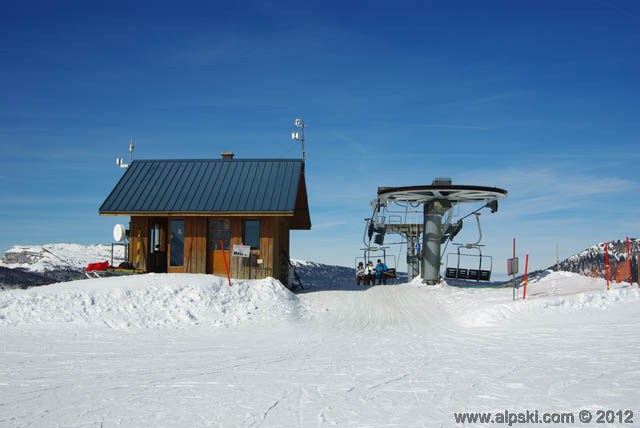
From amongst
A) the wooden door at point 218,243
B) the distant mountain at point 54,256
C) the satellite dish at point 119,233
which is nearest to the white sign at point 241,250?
the wooden door at point 218,243

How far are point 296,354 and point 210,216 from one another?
11855mm

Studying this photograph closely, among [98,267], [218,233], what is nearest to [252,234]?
[218,233]

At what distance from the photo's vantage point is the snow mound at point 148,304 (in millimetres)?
16406

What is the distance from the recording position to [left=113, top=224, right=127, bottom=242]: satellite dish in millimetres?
23344

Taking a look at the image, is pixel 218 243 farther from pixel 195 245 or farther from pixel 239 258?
pixel 239 258

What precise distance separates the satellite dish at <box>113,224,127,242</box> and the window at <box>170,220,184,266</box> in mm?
2014

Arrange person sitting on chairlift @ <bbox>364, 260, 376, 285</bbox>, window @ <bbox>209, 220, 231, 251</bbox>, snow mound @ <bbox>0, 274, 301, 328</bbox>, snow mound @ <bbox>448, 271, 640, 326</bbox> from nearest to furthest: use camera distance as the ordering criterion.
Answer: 1. snow mound @ <bbox>0, 274, 301, 328</bbox>
2. snow mound @ <bbox>448, 271, 640, 326</bbox>
3. window @ <bbox>209, 220, 231, 251</bbox>
4. person sitting on chairlift @ <bbox>364, 260, 376, 285</bbox>

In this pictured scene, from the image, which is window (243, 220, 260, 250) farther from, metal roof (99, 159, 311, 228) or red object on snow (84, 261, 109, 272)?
red object on snow (84, 261, 109, 272)

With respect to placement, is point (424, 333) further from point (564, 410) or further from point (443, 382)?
point (564, 410)

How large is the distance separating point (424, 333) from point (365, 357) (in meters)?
4.51

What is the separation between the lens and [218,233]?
22.8 meters

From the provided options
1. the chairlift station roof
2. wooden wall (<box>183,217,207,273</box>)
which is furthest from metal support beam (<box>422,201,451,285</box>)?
wooden wall (<box>183,217,207,273</box>)

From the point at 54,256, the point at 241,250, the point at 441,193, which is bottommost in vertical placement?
the point at 54,256

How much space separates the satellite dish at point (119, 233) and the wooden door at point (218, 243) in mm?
3483
